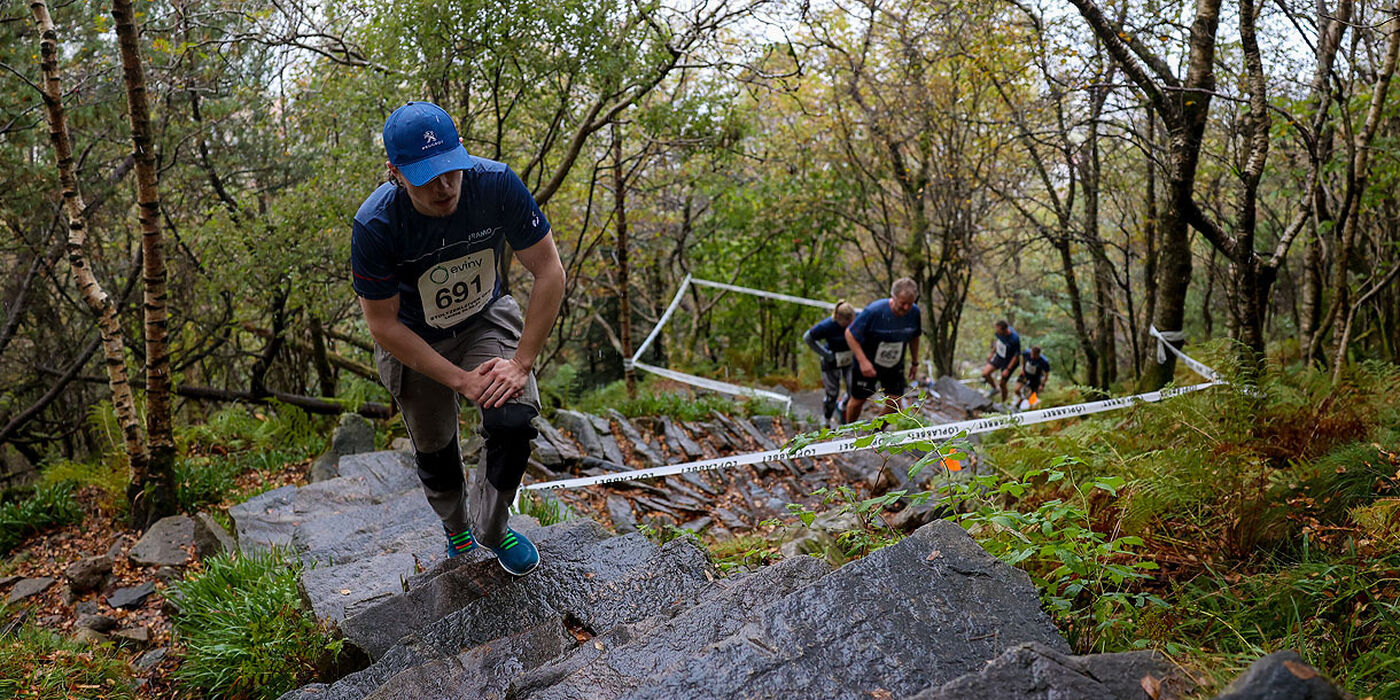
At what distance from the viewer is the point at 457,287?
3500mm

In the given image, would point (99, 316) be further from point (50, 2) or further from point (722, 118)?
point (722, 118)

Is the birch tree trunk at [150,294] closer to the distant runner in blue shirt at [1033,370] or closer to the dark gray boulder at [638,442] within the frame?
the dark gray boulder at [638,442]

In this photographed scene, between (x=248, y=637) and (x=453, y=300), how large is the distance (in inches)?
68.4

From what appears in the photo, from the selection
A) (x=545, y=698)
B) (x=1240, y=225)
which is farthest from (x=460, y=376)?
(x=1240, y=225)

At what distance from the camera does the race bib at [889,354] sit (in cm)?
838

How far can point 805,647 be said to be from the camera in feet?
7.50

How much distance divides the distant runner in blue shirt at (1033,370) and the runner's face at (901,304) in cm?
565

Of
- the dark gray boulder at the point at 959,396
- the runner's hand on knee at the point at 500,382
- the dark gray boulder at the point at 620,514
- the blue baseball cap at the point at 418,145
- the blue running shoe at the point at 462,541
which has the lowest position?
the dark gray boulder at the point at 959,396

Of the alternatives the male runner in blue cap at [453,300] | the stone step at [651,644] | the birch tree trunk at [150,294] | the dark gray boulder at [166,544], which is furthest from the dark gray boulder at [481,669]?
the birch tree trunk at [150,294]

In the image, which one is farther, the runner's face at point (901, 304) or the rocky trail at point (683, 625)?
the runner's face at point (901, 304)

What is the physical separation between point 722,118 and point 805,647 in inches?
333

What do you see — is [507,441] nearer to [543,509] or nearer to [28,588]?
[543,509]

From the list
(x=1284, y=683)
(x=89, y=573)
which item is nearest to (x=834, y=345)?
(x=89, y=573)

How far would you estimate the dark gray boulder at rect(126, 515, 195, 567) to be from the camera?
18.7 ft
